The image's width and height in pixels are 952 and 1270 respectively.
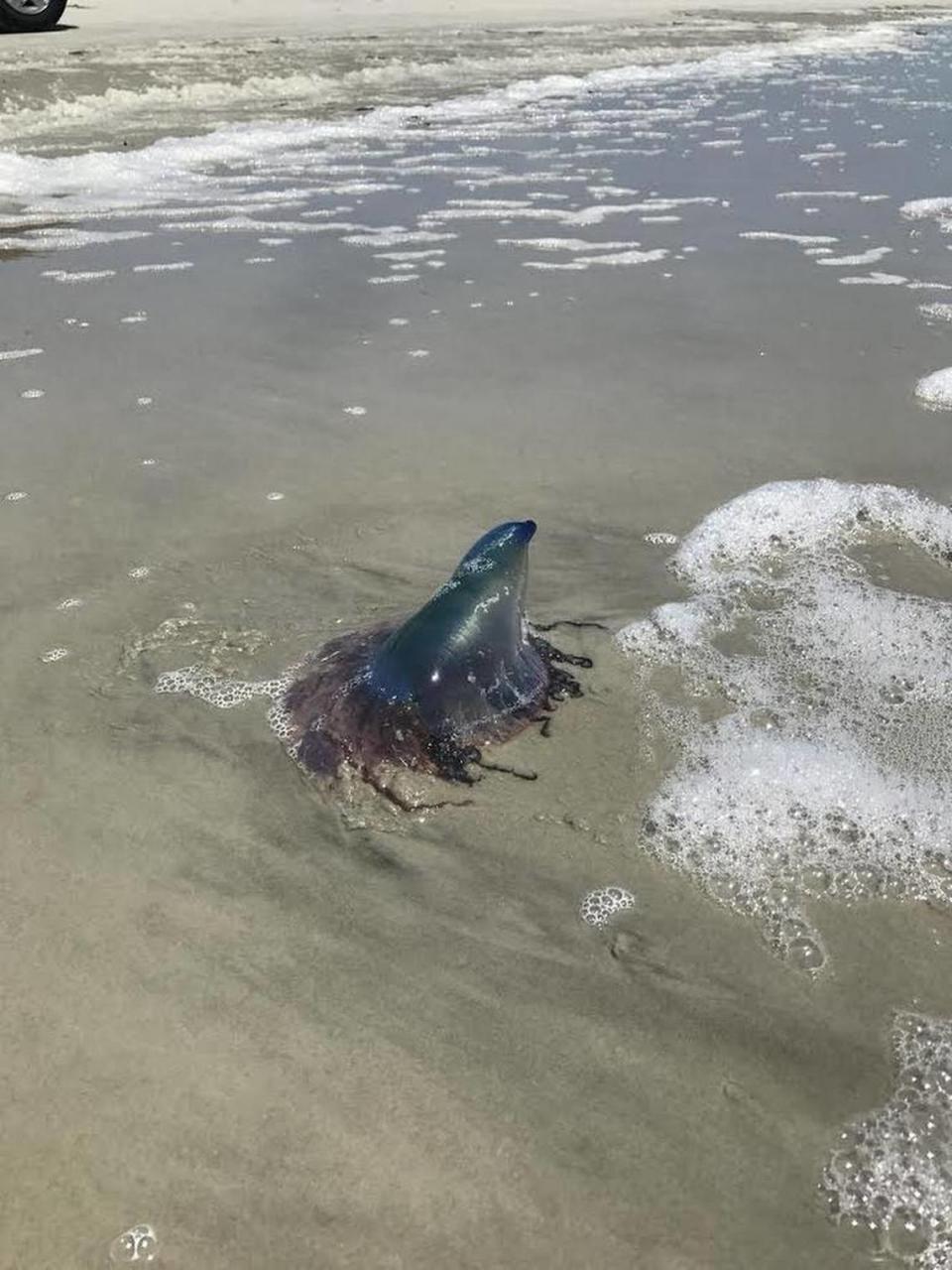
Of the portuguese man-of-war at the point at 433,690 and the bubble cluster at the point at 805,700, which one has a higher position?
the portuguese man-of-war at the point at 433,690

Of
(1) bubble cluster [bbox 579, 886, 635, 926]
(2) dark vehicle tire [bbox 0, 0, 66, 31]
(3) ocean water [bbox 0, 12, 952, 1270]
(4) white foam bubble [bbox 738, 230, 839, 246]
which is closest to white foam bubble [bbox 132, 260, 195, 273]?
(3) ocean water [bbox 0, 12, 952, 1270]

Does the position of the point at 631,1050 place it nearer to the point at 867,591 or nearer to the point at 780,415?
the point at 867,591

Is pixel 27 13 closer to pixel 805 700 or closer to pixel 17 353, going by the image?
pixel 17 353

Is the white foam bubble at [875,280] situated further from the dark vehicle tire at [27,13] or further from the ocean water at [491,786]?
the dark vehicle tire at [27,13]

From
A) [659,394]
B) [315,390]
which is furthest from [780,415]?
[315,390]

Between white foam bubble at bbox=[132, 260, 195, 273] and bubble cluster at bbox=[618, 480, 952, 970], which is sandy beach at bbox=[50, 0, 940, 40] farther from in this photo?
bubble cluster at bbox=[618, 480, 952, 970]

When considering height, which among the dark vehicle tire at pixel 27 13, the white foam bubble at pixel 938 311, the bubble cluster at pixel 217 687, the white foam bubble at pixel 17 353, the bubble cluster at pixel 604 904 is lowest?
the bubble cluster at pixel 604 904

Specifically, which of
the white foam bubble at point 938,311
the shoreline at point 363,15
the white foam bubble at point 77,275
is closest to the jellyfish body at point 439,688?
the white foam bubble at point 938,311
